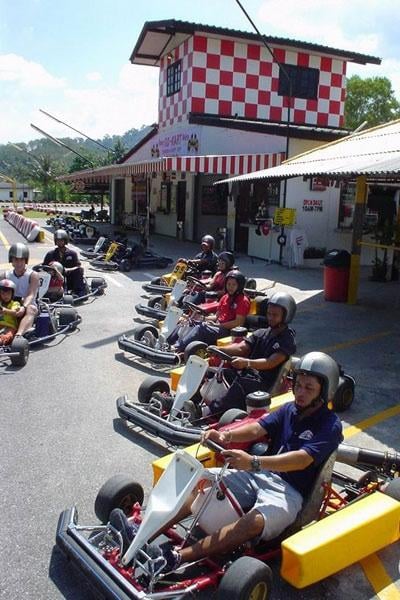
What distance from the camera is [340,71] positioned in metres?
17.0

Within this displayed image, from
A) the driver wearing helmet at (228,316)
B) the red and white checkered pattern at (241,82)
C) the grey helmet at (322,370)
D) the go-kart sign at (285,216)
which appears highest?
the red and white checkered pattern at (241,82)

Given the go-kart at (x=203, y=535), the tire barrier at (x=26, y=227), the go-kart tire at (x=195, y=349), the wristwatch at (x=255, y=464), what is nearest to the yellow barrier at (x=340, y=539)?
the go-kart at (x=203, y=535)

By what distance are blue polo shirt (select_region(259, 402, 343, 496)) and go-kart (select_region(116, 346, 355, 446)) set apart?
2.64ft

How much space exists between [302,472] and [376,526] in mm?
424

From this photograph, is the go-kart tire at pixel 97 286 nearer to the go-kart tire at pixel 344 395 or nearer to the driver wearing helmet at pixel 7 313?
the driver wearing helmet at pixel 7 313

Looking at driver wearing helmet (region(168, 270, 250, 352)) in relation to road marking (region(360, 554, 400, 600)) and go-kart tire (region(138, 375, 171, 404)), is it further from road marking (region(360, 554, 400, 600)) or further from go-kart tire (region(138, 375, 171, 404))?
road marking (region(360, 554, 400, 600))

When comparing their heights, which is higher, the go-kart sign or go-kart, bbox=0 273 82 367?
the go-kart sign

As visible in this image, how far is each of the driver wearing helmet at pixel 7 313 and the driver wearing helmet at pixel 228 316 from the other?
1700mm

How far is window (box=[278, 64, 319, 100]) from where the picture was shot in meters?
16.1

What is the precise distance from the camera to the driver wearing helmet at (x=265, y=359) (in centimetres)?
388

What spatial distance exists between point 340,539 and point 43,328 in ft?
14.8

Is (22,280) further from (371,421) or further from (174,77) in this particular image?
(174,77)

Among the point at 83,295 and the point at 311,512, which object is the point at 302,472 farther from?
the point at 83,295

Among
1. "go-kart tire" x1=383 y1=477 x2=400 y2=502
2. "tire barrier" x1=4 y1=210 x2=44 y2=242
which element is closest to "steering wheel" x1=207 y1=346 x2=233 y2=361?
"go-kart tire" x1=383 y1=477 x2=400 y2=502
